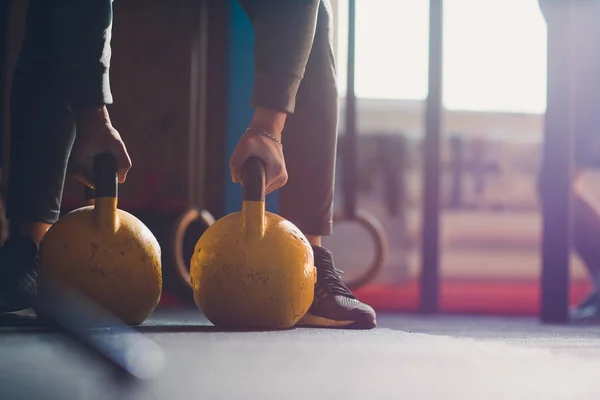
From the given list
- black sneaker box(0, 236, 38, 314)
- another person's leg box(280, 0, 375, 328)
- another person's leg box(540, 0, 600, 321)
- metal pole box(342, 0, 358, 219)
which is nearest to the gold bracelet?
another person's leg box(280, 0, 375, 328)

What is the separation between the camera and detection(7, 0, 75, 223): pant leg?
4.52ft

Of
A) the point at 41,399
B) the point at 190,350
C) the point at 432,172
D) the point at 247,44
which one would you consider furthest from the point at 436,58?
the point at 41,399

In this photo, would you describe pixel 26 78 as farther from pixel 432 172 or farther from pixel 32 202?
pixel 432 172

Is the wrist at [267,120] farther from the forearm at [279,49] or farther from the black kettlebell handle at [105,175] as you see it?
the black kettlebell handle at [105,175]

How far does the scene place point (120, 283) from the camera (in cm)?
113

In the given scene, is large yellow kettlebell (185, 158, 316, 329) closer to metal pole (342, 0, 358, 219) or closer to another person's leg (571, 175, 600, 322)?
metal pole (342, 0, 358, 219)

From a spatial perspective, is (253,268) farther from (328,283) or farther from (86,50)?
(86,50)

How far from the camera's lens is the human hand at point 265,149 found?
1.18 meters

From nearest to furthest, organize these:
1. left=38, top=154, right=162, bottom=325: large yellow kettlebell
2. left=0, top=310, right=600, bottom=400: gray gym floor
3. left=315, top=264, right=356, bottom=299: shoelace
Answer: left=0, top=310, right=600, bottom=400: gray gym floor, left=38, top=154, right=162, bottom=325: large yellow kettlebell, left=315, top=264, right=356, bottom=299: shoelace

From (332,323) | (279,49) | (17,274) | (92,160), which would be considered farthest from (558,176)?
(17,274)

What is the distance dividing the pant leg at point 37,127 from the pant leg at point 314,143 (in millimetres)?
457

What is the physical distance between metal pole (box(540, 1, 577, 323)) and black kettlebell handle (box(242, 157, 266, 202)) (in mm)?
1199

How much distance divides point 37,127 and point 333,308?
2.25 feet

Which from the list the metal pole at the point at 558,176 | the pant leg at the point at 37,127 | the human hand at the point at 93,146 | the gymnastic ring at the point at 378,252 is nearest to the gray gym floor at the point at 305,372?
the human hand at the point at 93,146
